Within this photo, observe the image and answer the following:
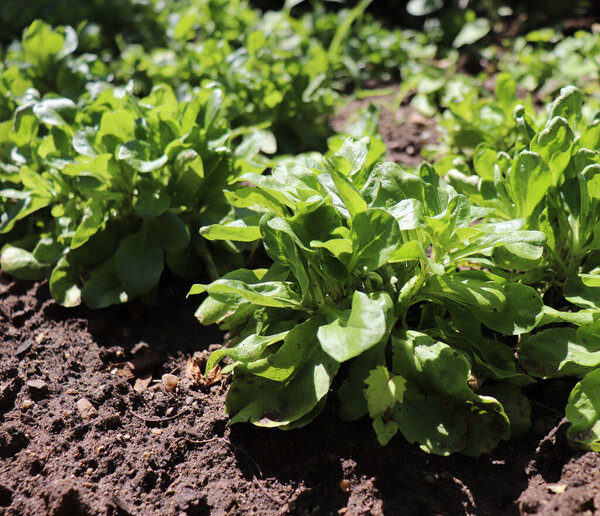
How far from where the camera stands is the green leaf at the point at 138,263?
2330 millimetres

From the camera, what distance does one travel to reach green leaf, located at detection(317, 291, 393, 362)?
1.44 m

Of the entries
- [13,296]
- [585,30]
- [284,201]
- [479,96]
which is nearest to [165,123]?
[284,201]

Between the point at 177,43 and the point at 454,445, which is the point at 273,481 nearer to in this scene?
the point at 454,445

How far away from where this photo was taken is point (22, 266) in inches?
101

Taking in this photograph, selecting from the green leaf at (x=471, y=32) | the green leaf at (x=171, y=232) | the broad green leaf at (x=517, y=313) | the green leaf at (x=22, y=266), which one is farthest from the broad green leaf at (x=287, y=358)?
the green leaf at (x=471, y=32)

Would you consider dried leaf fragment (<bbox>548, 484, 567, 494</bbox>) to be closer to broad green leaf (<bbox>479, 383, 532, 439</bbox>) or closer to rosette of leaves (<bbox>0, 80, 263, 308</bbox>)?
broad green leaf (<bbox>479, 383, 532, 439</bbox>)

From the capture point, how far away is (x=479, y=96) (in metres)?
3.74

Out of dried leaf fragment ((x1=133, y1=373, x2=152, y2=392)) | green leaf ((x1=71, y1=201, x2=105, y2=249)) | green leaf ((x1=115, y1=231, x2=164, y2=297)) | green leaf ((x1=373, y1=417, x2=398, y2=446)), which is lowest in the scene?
dried leaf fragment ((x1=133, y1=373, x2=152, y2=392))

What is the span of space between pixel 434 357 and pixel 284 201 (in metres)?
0.64

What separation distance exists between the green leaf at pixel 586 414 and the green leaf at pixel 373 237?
24.8 inches

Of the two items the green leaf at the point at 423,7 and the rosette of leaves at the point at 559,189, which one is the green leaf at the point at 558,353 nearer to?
the rosette of leaves at the point at 559,189

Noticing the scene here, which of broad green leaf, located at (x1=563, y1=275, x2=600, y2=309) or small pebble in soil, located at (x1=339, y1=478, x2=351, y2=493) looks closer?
small pebble in soil, located at (x1=339, y1=478, x2=351, y2=493)

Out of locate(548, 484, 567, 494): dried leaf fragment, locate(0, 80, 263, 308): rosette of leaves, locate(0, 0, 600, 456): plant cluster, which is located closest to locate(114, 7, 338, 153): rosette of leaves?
locate(0, 0, 600, 456): plant cluster

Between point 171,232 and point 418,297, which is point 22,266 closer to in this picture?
point 171,232
